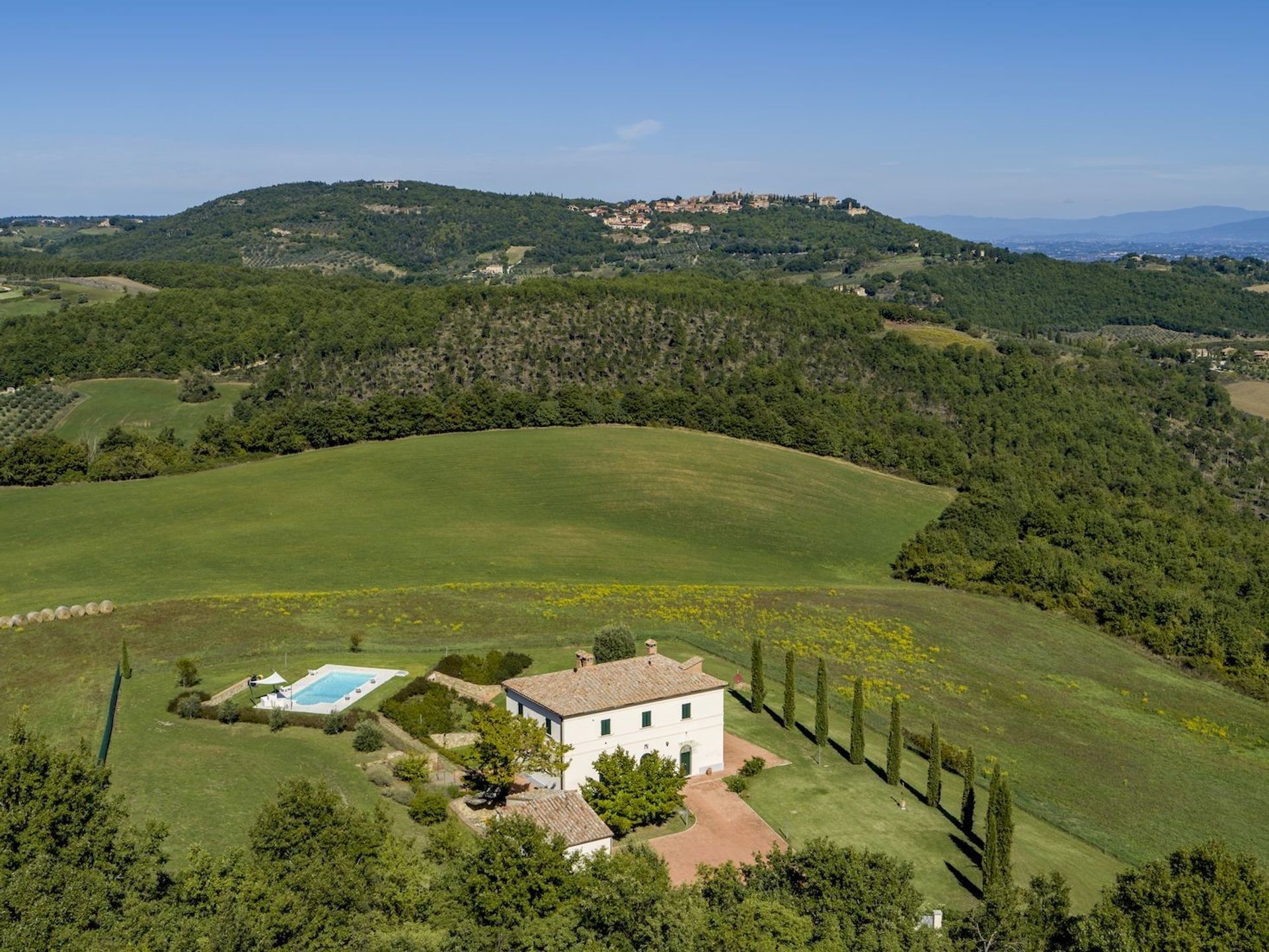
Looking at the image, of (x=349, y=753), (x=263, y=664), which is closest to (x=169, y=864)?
(x=349, y=753)

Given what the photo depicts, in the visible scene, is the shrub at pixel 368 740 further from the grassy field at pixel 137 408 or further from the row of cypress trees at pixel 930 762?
the grassy field at pixel 137 408

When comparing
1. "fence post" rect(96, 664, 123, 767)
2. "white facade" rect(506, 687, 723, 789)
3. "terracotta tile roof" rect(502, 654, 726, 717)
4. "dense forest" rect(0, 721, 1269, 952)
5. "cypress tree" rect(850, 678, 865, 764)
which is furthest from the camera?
"cypress tree" rect(850, 678, 865, 764)

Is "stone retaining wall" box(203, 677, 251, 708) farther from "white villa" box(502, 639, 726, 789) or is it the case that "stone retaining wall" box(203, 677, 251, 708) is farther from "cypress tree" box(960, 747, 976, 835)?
"cypress tree" box(960, 747, 976, 835)

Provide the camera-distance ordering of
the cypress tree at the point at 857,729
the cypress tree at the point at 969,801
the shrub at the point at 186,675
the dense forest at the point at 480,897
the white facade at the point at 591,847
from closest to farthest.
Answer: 1. the dense forest at the point at 480,897
2. the white facade at the point at 591,847
3. the cypress tree at the point at 969,801
4. the cypress tree at the point at 857,729
5. the shrub at the point at 186,675

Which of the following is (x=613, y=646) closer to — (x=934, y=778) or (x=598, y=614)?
(x=598, y=614)

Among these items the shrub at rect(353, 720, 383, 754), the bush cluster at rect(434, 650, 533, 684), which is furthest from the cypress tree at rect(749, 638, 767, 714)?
the shrub at rect(353, 720, 383, 754)

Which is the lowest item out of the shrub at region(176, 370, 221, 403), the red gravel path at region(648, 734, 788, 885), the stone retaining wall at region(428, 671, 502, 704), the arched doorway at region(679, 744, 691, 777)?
the red gravel path at region(648, 734, 788, 885)

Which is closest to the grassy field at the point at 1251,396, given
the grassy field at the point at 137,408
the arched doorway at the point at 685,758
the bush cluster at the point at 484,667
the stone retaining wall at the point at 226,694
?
the bush cluster at the point at 484,667
